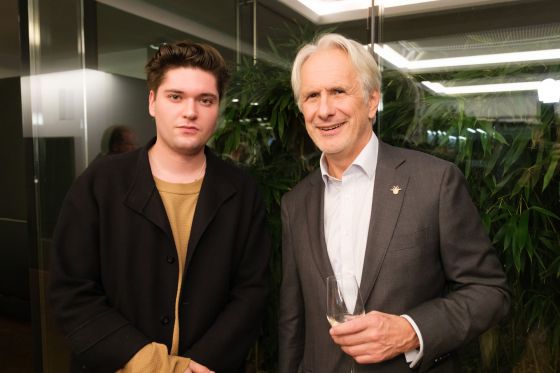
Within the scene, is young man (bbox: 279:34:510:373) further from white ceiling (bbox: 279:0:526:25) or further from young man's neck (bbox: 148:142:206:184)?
white ceiling (bbox: 279:0:526:25)

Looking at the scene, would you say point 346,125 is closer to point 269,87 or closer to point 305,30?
point 269,87

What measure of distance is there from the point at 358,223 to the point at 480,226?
39 cm

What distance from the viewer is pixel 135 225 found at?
1618 millimetres

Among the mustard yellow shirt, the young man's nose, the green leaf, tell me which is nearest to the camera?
the mustard yellow shirt

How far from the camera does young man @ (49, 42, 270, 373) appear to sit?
1555 millimetres

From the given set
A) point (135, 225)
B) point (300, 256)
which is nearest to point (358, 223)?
point (300, 256)

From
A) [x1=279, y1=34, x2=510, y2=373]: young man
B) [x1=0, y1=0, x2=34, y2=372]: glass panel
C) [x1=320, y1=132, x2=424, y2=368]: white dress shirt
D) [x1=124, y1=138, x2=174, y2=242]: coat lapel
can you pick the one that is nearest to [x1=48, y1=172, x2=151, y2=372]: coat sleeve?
[x1=124, y1=138, x2=174, y2=242]: coat lapel

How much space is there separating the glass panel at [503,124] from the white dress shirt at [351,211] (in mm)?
928

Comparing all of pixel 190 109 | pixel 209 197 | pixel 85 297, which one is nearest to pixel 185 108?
pixel 190 109

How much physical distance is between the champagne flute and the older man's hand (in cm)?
2

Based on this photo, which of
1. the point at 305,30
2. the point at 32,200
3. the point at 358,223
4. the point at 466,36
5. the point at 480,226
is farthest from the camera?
the point at 32,200

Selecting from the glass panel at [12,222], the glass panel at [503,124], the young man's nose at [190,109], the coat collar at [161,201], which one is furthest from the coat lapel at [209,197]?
the glass panel at [12,222]

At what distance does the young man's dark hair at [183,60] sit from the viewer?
5.43ft

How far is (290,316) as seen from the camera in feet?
5.72
